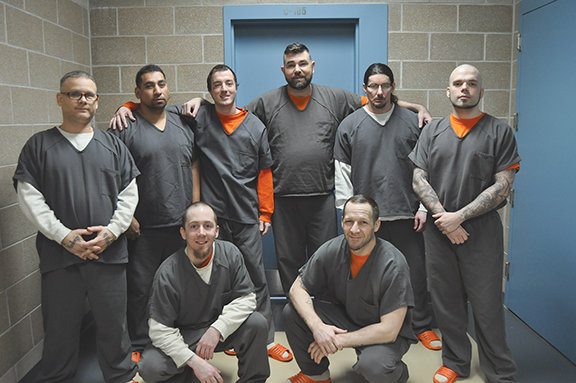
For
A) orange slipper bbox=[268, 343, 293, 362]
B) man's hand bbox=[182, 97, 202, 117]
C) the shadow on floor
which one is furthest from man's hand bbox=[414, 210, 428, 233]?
man's hand bbox=[182, 97, 202, 117]

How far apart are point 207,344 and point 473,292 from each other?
1331 mm

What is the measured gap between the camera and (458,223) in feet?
7.54

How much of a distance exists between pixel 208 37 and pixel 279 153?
1.10 meters

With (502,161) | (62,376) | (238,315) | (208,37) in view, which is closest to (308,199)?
(238,315)

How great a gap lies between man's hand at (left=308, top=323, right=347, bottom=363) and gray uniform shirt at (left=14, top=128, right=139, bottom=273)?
102 cm

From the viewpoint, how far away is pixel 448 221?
230cm

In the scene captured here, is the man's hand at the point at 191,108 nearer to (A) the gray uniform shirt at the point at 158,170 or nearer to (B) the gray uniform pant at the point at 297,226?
(A) the gray uniform shirt at the point at 158,170

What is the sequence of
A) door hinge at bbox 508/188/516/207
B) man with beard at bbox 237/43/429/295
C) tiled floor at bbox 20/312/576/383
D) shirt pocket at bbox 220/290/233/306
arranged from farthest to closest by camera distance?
door hinge at bbox 508/188/516/207 < man with beard at bbox 237/43/429/295 < tiled floor at bbox 20/312/576/383 < shirt pocket at bbox 220/290/233/306

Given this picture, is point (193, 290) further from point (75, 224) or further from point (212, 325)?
point (75, 224)

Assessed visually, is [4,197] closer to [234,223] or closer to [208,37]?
[234,223]

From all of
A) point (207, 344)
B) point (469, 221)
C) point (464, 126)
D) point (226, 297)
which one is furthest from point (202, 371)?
point (464, 126)

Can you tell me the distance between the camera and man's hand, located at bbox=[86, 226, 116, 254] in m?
2.17

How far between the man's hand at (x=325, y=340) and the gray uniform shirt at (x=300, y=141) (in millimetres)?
883

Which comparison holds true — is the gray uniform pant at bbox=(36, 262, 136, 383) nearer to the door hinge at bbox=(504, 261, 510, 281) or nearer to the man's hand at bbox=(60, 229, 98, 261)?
the man's hand at bbox=(60, 229, 98, 261)
